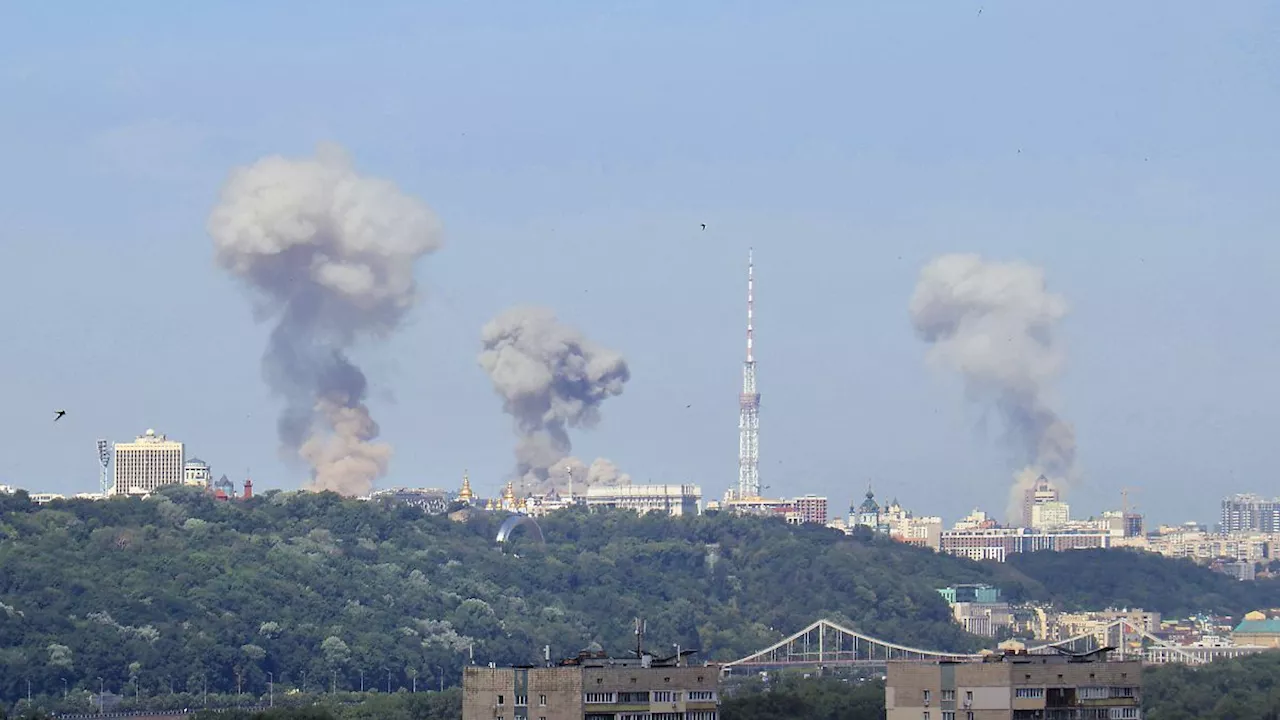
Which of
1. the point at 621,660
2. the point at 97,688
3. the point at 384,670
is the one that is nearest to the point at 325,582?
the point at 384,670

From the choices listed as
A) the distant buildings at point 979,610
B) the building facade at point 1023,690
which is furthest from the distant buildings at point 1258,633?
the building facade at point 1023,690

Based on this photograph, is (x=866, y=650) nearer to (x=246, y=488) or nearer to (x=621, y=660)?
(x=246, y=488)

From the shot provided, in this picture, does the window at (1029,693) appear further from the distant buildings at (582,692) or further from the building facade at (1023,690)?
the distant buildings at (582,692)

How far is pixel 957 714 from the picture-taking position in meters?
67.8

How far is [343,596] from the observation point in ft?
530

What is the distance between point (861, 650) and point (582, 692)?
110222mm

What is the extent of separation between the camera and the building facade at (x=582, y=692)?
2569 inches

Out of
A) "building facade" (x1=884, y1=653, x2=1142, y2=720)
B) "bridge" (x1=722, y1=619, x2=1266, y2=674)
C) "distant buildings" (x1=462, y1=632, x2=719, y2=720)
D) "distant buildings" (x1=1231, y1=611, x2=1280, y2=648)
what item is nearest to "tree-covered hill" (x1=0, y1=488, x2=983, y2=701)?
"bridge" (x1=722, y1=619, x2=1266, y2=674)

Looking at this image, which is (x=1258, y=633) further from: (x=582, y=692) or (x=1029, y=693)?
(x=582, y=692)

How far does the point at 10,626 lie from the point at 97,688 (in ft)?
24.8

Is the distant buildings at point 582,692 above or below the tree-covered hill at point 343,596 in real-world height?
below

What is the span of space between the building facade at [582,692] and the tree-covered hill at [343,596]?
220 ft

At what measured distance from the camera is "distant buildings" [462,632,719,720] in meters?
65.2

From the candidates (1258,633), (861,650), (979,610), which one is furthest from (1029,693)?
(979,610)
